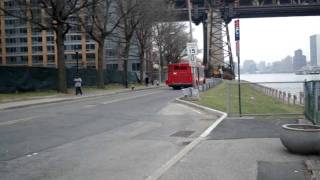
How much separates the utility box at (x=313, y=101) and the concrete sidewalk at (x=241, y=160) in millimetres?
1691

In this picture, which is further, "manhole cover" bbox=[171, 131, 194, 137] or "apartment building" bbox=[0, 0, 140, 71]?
"apartment building" bbox=[0, 0, 140, 71]

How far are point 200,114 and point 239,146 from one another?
10.9 meters

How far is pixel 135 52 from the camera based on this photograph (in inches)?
5064

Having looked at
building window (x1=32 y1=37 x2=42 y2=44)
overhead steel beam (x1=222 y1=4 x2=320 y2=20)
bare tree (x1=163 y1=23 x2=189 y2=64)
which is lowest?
bare tree (x1=163 y1=23 x2=189 y2=64)

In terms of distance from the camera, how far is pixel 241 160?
1109cm

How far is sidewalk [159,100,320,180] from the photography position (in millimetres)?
9516

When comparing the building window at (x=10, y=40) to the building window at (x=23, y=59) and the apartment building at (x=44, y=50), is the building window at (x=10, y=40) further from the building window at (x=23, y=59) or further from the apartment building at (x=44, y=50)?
the building window at (x=23, y=59)

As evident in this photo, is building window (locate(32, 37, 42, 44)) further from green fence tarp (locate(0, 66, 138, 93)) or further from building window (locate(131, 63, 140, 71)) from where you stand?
green fence tarp (locate(0, 66, 138, 93))

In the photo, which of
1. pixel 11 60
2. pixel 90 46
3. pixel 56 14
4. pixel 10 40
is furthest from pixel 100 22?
pixel 11 60

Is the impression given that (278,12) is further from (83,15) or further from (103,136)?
(103,136)

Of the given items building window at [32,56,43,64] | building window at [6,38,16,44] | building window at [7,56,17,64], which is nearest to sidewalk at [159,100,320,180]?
building window at [6,38,16,44]

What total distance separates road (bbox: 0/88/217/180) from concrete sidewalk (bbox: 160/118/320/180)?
25.5 inches

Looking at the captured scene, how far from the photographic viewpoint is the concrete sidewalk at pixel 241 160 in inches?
375

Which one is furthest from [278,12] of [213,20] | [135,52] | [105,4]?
[105,4]
